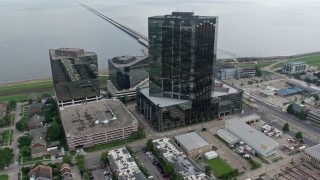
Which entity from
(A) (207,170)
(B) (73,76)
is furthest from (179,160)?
(B) (73,76)

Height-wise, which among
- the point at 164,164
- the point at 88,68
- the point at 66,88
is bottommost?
the point at 164,164

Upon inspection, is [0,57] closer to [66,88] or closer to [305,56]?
[66,88]

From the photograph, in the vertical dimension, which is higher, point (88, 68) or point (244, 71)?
point (88, 68)

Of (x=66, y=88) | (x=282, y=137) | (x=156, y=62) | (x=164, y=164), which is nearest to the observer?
(x=164, y=164)

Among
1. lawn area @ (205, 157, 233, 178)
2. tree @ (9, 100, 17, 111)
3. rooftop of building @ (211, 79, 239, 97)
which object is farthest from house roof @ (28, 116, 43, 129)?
rooftop of building @ (211, 79, 239, 97)

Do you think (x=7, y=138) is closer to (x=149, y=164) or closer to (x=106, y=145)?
(x=106, y=145)

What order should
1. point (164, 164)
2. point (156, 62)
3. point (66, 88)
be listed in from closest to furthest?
point (164, 164)
point (156, 62)
point (66, 88)

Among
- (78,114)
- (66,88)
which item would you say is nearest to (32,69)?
(66,88)
